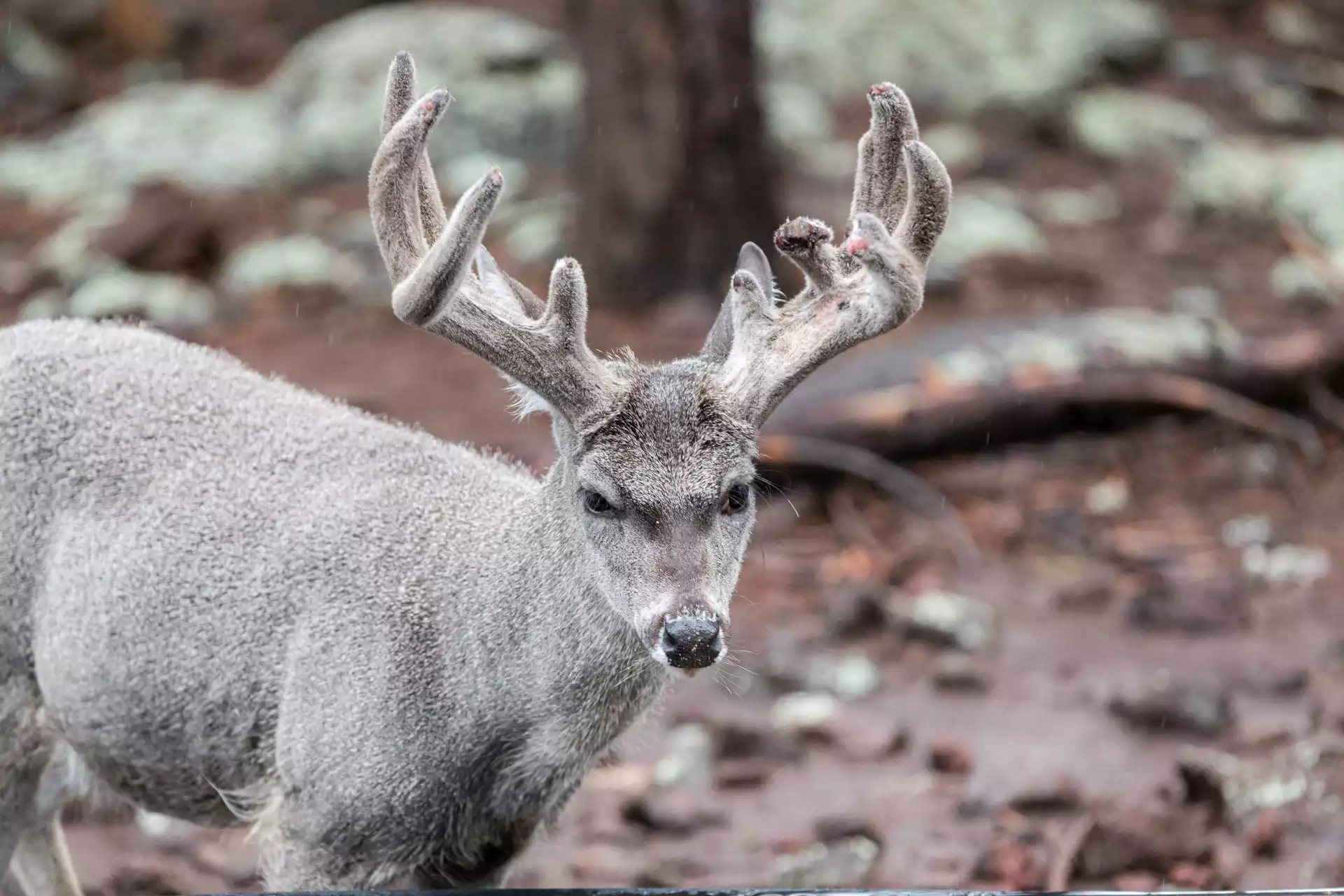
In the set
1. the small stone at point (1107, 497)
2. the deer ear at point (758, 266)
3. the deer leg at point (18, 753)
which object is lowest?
the small stone at point (1107, 497)

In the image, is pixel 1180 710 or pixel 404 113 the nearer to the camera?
pixel 404 113

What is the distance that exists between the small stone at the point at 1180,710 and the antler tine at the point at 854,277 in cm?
383

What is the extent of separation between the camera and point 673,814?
24.6 feet

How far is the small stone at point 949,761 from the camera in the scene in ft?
25.7

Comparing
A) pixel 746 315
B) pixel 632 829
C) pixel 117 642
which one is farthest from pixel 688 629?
pixel 632 829

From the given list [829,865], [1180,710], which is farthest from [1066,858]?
[1180,710]

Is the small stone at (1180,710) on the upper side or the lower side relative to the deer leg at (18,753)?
lower

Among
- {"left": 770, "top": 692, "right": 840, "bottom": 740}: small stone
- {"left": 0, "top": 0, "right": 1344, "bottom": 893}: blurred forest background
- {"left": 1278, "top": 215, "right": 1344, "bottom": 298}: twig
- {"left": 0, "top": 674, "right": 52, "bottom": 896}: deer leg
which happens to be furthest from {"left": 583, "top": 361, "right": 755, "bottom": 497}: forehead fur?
{"left": 1278, "top": 215, "right": 1344, "bottom": 298}: twig

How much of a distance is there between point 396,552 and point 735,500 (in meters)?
1.10

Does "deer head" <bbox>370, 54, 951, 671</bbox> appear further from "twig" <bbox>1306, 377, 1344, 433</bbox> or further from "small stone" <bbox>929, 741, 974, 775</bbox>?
"twig" <bbox>1306, 377, 1344, 433</bbox>

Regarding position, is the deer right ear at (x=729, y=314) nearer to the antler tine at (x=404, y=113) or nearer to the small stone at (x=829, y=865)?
the antler tine at (x=404, y=113)

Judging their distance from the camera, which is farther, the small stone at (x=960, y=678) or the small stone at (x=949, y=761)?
the small stone at (x=960, y=678)

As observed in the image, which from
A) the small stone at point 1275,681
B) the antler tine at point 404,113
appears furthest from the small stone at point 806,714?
the antler tine at point 404,113

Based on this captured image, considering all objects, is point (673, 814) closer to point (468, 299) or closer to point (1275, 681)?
point (1275, 681)
